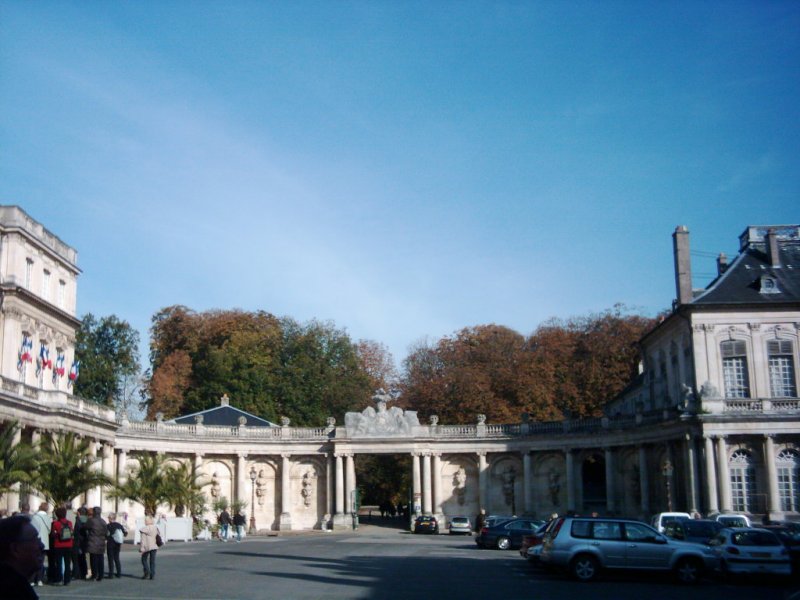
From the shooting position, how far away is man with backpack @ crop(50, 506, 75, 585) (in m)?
20.8

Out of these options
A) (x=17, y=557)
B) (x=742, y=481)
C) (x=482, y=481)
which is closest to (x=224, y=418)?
(x=482, y=481)

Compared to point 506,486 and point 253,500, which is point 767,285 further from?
point 253,500

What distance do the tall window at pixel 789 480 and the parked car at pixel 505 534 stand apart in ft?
45.4

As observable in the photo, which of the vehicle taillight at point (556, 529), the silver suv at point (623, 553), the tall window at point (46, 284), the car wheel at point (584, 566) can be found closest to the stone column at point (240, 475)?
the tall window at point (46, 284)

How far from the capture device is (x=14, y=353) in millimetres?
44250

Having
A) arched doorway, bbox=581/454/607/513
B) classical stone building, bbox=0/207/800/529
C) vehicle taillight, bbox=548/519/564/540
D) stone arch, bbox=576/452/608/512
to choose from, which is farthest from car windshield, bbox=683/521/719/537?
arched doorway, bbox=581/454/607/513

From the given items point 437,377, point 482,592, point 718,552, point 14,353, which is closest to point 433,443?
point 437,377

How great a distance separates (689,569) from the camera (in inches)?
876

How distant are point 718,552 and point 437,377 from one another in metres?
49.6

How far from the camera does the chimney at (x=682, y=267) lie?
48562mm

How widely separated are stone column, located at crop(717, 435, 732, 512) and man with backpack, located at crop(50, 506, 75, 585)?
32664 millimetres

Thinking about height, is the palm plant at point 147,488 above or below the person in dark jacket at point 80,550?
above

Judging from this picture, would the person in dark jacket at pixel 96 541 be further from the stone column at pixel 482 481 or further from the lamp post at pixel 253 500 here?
the stone column at pixel 482 481

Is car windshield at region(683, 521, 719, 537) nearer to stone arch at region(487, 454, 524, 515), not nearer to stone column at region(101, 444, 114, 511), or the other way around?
stone arch at region(487, 454, 524, 515)
